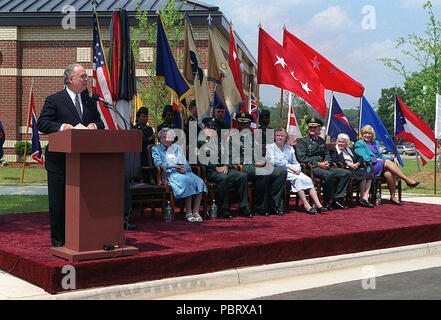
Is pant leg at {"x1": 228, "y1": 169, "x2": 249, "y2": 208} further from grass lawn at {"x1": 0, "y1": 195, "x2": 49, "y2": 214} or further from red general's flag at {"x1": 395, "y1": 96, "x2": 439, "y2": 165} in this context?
red general's flag at {"x1": 395, "y1": 96, "x2": 439, "y2": 165}

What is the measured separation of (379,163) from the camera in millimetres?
12594

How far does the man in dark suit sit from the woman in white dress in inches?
187

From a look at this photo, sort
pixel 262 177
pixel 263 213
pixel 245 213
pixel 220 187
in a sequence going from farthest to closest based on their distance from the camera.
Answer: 1. pixel 262 177
2. pixel 263 213
3. pixel 245 213
4. pixel 220 187

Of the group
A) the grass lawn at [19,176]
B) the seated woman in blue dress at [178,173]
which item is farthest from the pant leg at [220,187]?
the grass lawn at [19,176]

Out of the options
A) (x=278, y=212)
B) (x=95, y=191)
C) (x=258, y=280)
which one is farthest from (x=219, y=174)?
(x=95, y=191)

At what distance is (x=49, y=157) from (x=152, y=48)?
1743 cm

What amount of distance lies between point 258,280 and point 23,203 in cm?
772

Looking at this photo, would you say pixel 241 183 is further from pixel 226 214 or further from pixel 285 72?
pixel 285 72

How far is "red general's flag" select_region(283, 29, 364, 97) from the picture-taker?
40.4ft

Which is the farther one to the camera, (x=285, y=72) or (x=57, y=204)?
(x=285, y=72)

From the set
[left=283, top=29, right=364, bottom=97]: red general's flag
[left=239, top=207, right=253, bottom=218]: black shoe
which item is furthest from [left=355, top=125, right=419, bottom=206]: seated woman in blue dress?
[left=239, top=207, right=253, bottom=218]: black shoe

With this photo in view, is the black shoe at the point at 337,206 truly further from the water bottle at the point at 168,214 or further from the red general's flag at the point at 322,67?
the water bottle at the point at 168,214

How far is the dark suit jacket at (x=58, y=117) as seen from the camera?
21.5 ft

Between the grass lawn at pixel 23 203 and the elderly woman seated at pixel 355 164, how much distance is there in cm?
590
